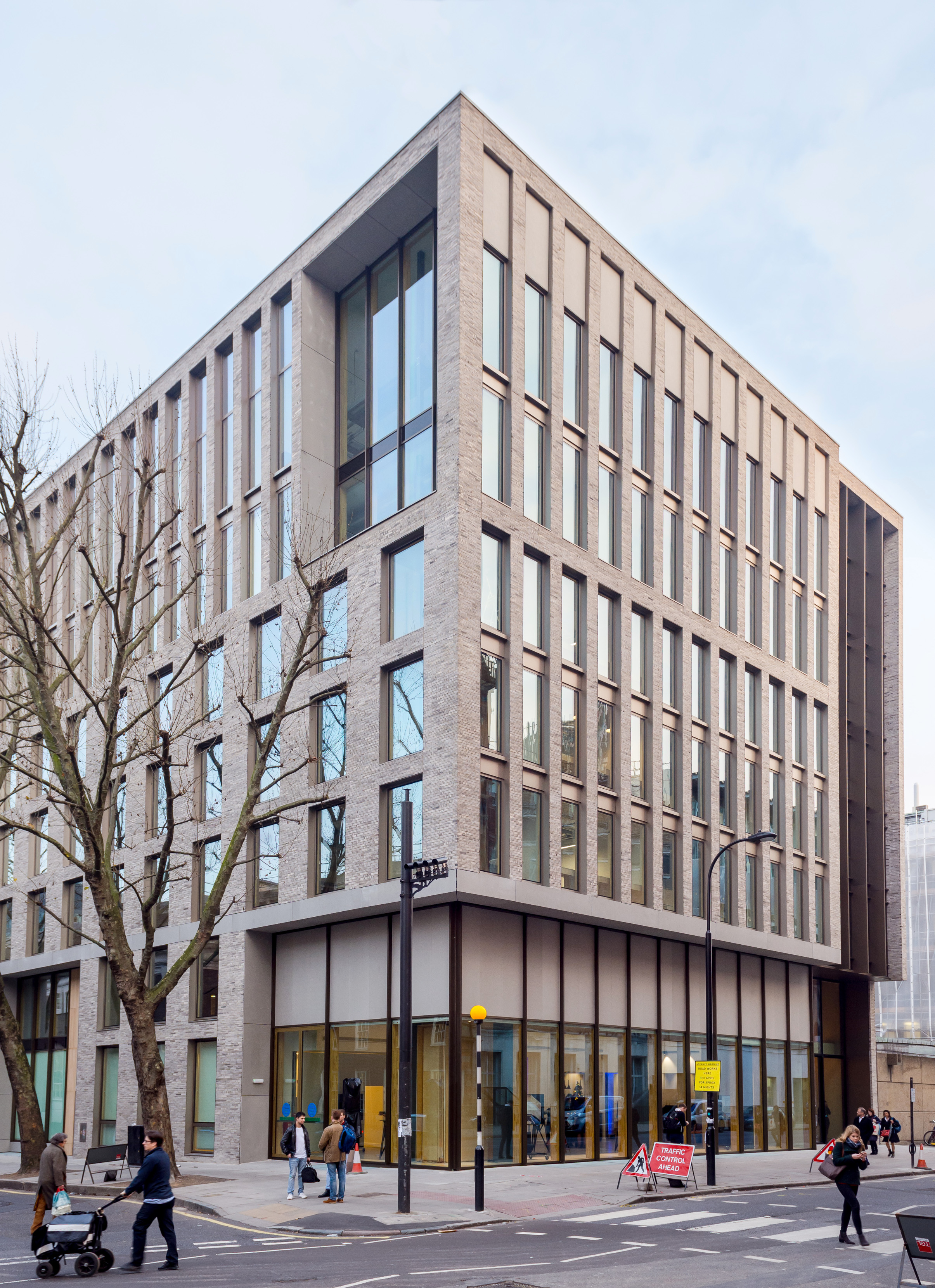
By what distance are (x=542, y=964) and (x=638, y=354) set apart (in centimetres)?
1818

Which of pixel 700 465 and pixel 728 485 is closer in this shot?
pixel 700 465

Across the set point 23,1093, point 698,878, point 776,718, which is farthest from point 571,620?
point 23,1093

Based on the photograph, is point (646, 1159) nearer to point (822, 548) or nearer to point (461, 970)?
point (461, 970)

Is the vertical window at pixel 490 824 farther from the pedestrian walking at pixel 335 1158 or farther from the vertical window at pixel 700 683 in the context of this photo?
the vertical window at pixel 700 683

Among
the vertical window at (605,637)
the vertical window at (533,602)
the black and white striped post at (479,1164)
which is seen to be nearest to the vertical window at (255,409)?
the vertical window at (533,602)

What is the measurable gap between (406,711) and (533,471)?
23.9ft

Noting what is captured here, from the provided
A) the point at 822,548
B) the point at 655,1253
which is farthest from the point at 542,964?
the point at 822,548

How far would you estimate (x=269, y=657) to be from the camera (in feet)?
123

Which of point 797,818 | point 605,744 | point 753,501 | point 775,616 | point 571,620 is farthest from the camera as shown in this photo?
point 775,616

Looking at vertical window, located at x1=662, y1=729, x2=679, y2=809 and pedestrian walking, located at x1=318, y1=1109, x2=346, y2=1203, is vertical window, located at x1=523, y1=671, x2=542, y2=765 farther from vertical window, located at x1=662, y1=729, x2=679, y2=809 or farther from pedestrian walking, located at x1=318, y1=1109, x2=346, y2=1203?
pedestrian walking, located at x1=318, y1=1109, x2=346, y2=1203

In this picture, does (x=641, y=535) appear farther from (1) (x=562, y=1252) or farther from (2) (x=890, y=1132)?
(1) (x=562, y=1252)

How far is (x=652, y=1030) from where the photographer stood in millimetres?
36531

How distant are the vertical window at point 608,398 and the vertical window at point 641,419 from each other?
39.3 inches

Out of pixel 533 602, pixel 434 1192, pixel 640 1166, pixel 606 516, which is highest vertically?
pixel 606 516
